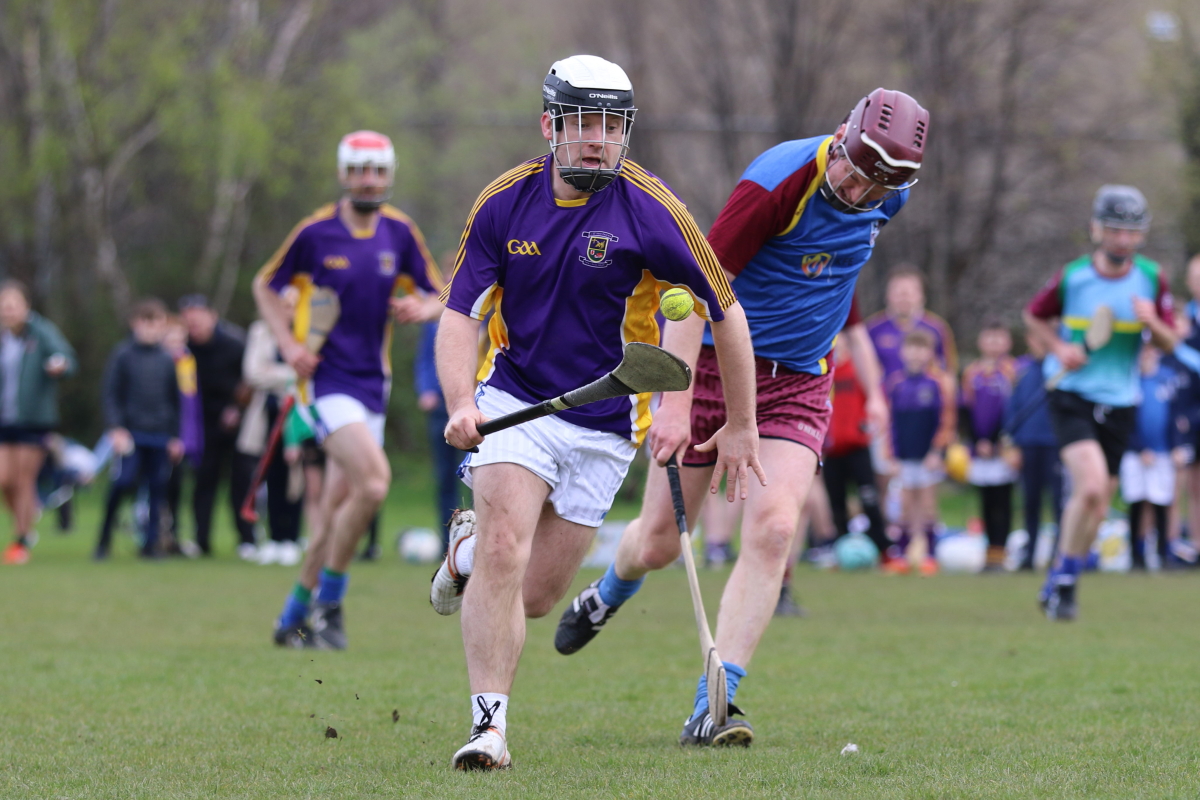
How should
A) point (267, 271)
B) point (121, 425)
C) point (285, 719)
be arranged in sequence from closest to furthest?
point (285, 719)
point (267, 271)
point (121, 425)

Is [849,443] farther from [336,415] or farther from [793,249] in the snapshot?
[793,249]

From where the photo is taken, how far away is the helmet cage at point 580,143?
447cm

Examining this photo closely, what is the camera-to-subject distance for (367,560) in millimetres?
14047

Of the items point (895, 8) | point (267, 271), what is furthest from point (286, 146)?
point (267, 271)

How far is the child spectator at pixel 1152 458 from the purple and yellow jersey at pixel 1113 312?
4278 millimetres

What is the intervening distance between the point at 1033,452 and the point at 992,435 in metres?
0.87

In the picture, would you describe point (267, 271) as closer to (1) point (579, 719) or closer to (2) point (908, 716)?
(1) point (579, 719)

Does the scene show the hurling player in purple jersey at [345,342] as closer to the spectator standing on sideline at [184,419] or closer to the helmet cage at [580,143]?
the helmet cage at [580,143]

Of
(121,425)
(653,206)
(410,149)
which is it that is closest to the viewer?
(653,206)

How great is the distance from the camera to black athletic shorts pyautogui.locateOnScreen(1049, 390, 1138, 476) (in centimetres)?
877

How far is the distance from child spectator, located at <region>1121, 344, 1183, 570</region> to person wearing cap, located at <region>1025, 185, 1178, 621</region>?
4.34m

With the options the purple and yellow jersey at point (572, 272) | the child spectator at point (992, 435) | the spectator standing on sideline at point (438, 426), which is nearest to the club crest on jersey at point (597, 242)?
the purple and yellow jersey at point (572, 272)

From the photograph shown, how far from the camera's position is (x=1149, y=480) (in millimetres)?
12953

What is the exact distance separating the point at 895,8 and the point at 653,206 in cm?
2098
